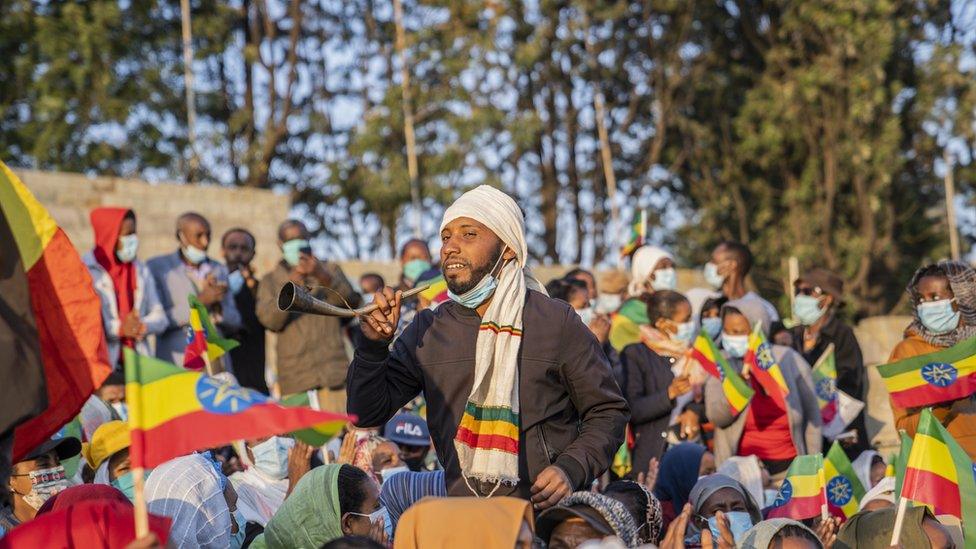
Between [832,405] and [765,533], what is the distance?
4.87 metres

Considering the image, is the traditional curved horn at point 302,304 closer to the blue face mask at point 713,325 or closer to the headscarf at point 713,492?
the headscarf at point 713,492

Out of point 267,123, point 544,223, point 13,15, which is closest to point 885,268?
point 544,223

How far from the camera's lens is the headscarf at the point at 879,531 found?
18.5ft

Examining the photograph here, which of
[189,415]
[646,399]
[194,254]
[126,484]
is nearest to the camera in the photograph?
[189,415]

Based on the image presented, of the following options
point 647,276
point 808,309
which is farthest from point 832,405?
A: point 647,276

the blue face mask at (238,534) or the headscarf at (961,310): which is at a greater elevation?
the headscarf at (961,310)

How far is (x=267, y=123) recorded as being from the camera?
944 inches

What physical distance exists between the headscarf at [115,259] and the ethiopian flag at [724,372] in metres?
4.12

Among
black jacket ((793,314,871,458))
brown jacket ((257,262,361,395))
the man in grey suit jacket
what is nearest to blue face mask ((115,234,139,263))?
the man in grey suit jacket

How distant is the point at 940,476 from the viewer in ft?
19.3

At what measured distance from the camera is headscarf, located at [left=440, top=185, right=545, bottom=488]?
15.5ft

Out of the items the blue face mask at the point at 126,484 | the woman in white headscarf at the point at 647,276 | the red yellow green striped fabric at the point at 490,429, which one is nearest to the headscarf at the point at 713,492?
the red yellow green striped fabric at the point at 490,429

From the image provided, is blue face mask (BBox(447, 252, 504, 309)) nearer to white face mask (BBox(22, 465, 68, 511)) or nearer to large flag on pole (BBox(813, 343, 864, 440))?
white face mask (BBox(22, 465, 68, 511))

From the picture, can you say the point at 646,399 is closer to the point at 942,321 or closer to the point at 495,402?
the point at 942,321
